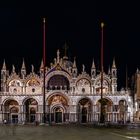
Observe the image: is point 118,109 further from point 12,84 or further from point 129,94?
point 12,84

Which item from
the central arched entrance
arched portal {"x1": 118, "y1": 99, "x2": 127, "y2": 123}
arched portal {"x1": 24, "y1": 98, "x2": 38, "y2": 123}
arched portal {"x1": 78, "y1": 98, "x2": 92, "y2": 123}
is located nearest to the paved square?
arched portal {"x1": 118, "y1": 99, "x2": 127, "y2": 123}

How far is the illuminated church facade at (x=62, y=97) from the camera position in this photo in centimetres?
9206

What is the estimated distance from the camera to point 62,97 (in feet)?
310

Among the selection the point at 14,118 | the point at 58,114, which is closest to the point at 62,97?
the point at 58,114

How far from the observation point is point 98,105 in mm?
93062

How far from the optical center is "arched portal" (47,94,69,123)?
309 ft

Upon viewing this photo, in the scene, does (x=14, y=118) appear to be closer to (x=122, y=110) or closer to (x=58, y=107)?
(x=58, y=107)

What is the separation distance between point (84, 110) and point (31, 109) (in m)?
11.1

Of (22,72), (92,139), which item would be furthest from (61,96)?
(92,139)

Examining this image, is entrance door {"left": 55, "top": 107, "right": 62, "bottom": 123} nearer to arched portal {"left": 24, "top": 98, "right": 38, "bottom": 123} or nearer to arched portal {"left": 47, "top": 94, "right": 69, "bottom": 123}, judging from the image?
arched portal {"left": 47, "top": 94, "right": 69, "bottom": 123}

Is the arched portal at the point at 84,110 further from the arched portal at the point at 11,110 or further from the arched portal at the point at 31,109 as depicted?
the arched portal at the point at 11,110

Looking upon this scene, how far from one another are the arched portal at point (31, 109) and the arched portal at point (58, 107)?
3.32 metres

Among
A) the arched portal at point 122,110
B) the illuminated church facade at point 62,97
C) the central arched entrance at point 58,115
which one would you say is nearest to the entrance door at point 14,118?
the illuminated church facade at point 62,97

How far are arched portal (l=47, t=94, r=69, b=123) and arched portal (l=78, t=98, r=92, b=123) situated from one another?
2716mm
